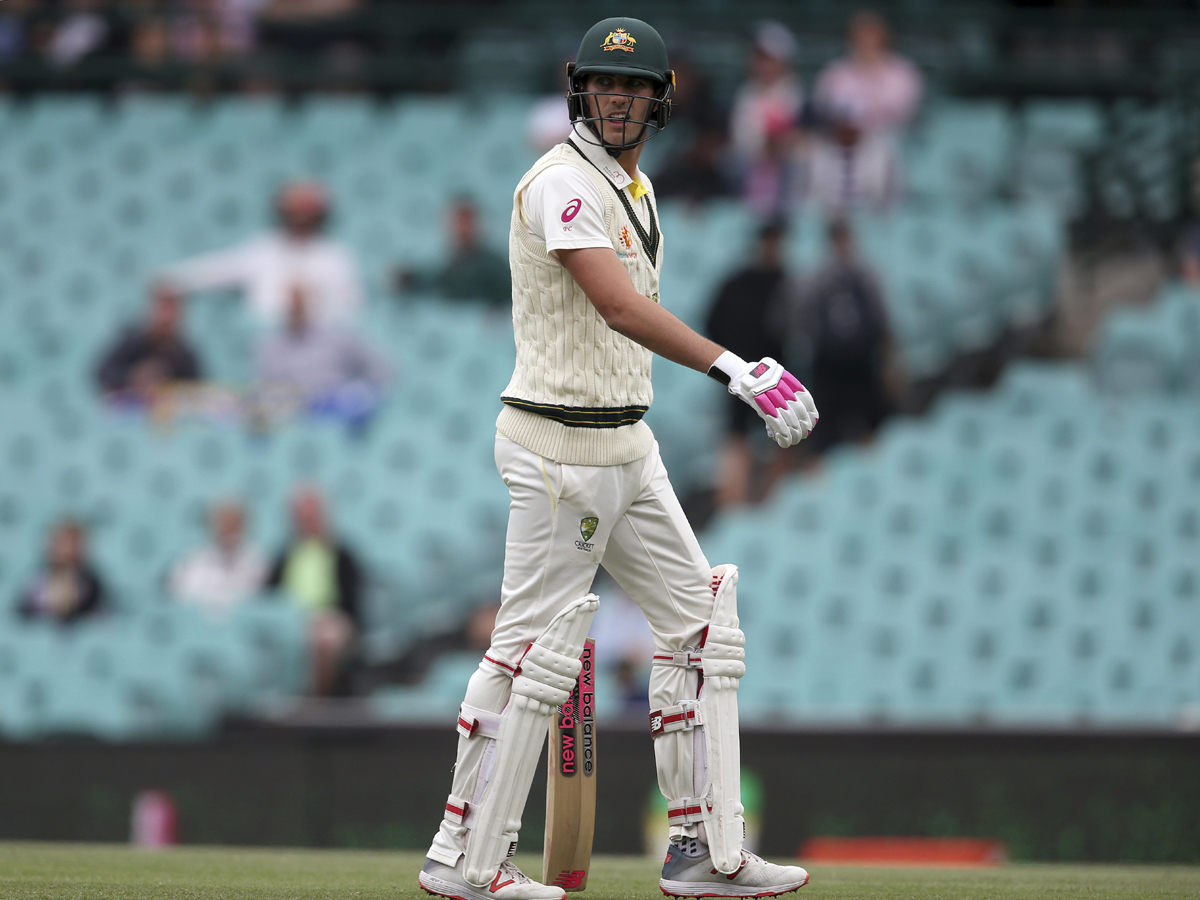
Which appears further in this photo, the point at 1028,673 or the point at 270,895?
the point at 1028,673

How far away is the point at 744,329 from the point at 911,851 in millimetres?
2985

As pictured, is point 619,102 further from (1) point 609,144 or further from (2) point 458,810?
(2) point 458,810

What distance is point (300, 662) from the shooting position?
6996 mm

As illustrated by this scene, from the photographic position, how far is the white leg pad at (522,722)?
2938 millimetres

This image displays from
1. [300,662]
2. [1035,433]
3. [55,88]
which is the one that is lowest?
[300,662]

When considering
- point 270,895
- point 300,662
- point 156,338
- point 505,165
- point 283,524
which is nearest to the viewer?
point 270,895

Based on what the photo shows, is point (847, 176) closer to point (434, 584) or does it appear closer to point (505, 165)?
point (505, 165)

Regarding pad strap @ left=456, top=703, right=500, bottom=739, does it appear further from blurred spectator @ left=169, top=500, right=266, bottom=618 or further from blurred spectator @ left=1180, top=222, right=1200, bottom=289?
blurred spectator @ left=1180, top=222, right=1200, bottom=289

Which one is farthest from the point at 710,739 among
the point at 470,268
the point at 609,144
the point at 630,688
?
the point at 470,268

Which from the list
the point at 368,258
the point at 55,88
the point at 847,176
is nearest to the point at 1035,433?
the point at 847,176

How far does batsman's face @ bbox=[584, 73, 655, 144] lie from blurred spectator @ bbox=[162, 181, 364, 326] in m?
5.41

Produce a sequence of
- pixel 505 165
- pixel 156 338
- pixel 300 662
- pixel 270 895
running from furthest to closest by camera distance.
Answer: pixel 505 165
pixel 156 338
pixel 300 662
pixel 270 895

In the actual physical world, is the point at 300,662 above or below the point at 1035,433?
below

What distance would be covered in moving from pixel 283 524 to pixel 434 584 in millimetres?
868
